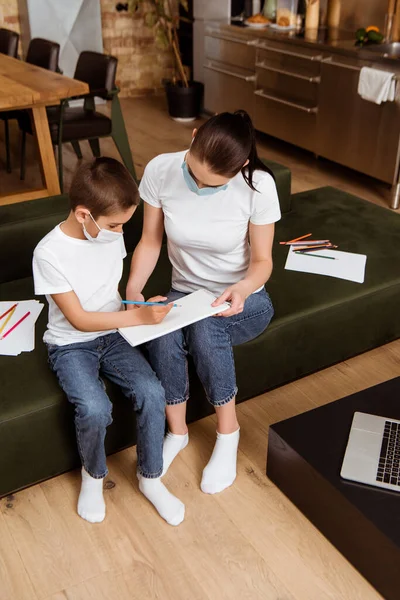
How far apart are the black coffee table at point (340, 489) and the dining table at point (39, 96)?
2073mm

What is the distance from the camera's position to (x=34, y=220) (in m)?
2.28

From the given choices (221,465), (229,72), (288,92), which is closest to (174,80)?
(229,72)

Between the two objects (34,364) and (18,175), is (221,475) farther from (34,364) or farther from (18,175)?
(18,175)

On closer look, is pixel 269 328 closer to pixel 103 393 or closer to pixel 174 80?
pixel 103 393

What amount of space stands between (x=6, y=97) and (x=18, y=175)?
1.33 metres

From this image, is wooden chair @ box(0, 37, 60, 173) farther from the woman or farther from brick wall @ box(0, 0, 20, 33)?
the woman

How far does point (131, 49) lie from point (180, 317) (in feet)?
16.9

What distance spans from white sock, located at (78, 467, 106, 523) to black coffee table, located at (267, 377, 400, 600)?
48 centimetres

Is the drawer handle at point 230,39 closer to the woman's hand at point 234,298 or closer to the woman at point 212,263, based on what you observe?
the woman at point 212,263

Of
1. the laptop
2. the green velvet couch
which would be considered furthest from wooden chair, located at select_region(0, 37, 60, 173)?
the laptop

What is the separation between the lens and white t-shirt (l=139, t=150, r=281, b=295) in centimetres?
175

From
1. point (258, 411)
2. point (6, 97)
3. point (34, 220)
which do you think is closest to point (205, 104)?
point (6, 97)

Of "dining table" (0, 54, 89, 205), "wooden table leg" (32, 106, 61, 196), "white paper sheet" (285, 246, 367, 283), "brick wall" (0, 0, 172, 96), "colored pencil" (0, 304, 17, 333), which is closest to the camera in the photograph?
"colored pencil" (0, 304, 17, 333)

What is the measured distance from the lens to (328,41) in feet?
13.2
